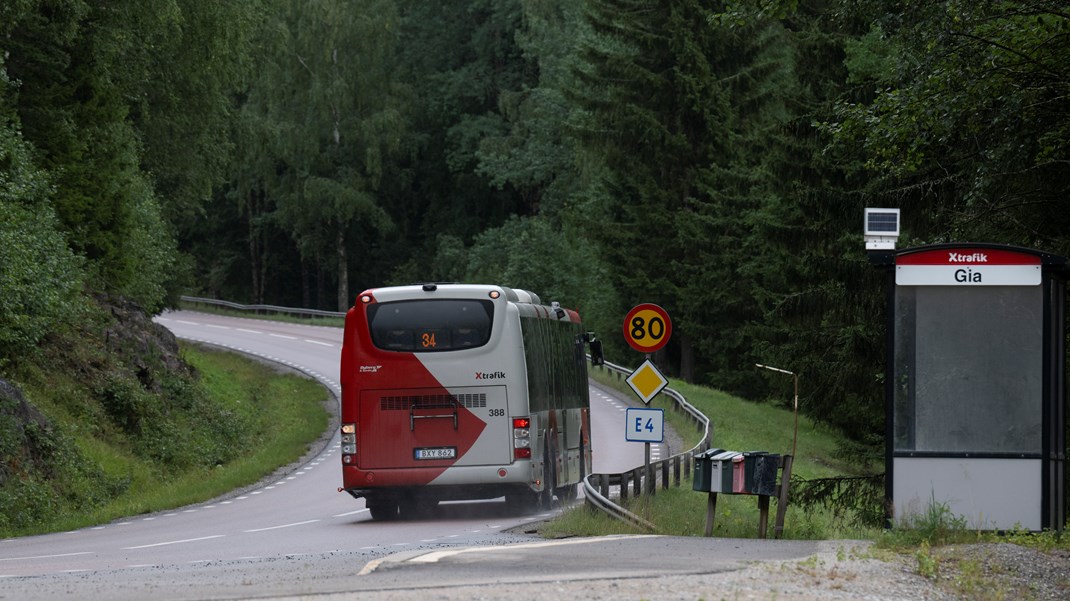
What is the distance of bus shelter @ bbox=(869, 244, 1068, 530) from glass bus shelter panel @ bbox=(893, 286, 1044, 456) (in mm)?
10

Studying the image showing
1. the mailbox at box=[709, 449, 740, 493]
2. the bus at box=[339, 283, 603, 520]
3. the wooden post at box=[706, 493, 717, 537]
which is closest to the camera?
the mailbox at box=[709, 449, 740, 493]

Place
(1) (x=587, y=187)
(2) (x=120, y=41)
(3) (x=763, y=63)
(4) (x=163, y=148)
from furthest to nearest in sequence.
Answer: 1. (1) (x=587, y=187)
2. (3) (x=763, y=63)
3. (4) (x=163, y=148)
4. (2) (x=120, y=41)

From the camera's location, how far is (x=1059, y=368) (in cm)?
1617

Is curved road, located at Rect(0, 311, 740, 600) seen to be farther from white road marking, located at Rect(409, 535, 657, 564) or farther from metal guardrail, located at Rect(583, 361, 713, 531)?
metal guardrail, located at Rect(583, 361, 713, 531)

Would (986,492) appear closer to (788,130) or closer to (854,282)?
(854,282)

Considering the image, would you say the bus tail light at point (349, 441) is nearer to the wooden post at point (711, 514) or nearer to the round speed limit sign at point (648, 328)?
the round speed limit sign at point (648, 328)

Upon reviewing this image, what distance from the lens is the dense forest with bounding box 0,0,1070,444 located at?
2155 cm

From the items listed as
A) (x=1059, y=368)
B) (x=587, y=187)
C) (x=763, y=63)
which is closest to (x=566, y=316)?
(x=1059, y=368)

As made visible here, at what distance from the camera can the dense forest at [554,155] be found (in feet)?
70.7

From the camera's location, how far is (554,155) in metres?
77.1

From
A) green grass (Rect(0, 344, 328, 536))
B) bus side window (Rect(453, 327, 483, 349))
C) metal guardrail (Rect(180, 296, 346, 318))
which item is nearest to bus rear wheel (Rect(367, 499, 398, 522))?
bus side window (Rect(453, 327, 483, 349))

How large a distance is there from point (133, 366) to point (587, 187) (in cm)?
3823

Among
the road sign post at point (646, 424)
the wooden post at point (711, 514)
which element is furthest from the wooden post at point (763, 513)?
the road sign post at point (646, 424)

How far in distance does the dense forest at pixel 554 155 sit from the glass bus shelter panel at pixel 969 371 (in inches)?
183
